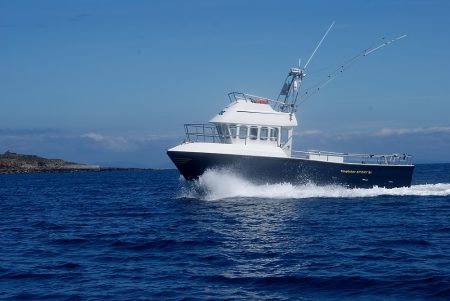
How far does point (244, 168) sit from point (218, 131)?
3.08 metres

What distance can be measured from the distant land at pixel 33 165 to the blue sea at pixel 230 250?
10646 centimetres

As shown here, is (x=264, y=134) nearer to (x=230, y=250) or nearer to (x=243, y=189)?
(x=243, y=189)

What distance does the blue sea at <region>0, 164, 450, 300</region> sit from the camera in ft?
45.5

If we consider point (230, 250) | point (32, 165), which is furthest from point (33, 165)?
point (230, 250)

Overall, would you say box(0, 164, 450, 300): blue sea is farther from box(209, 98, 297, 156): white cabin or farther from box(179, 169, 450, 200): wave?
box(209, 98, 297, 156): white cabin

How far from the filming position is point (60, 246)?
2005 cm

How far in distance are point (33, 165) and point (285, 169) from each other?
4578 inches

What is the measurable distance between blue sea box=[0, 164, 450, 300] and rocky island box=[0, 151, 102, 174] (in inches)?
4193

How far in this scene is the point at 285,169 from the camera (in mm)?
33750

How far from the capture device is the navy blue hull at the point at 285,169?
32625 millimetres

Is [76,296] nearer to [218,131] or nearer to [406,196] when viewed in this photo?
[218,131]

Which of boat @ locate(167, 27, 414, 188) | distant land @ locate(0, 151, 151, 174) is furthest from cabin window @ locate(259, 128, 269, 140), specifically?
distant land @ locate(0, 151, 151, 174)

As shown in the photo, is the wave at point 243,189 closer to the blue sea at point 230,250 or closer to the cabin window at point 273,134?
the blue sea at point 230,250

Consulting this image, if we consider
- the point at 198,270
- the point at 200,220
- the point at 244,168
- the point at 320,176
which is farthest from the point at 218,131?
the point at 198,270
